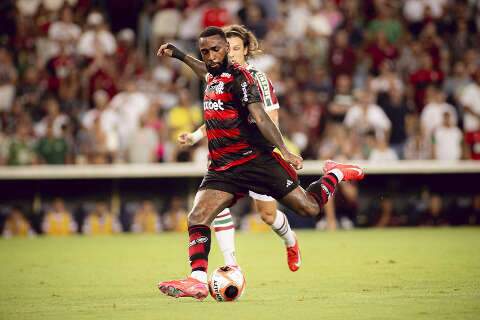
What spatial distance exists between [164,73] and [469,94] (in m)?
6.56

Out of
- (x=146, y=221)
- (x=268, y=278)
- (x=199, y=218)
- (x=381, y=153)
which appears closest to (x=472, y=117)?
(x=381, y=153)

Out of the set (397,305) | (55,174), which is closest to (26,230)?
(55,174)

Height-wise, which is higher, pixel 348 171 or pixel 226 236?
pixel 348 171

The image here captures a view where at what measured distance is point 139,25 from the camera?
22.1m

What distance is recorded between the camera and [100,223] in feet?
62.0

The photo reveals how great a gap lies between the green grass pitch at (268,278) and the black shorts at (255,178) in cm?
96

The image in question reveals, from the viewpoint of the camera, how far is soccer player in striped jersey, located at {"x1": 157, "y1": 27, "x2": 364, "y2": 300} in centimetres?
834

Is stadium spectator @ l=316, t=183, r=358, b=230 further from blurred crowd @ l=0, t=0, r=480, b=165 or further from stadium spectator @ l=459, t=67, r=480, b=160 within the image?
stadium spectator @ l=459, t=67, r=480, b=160

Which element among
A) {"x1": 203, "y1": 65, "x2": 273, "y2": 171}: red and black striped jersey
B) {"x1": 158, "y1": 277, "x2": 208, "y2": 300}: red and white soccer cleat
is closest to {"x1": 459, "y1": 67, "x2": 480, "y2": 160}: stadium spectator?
{"x1": 203, "y1": 65, "x2": 273, "y2": 171}: red and black striped jersey

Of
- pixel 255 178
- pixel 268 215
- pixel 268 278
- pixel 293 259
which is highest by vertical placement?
pixel 255 178

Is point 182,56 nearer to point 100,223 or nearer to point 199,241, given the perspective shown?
point 199,241

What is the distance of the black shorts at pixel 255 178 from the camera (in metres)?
8.62

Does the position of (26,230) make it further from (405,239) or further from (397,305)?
(397,305)

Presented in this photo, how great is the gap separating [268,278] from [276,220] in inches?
33.3
